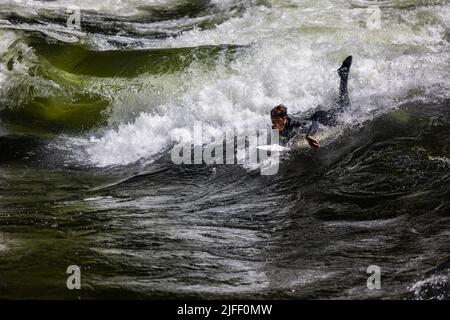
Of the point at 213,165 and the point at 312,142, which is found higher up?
the point at 312,142

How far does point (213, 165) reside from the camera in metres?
6.59

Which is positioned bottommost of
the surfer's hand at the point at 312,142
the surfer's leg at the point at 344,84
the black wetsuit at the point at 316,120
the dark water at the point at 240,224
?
the dark water at the point at 240,224

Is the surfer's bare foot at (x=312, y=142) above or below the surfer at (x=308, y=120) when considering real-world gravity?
below

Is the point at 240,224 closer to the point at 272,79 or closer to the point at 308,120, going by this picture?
the point at 308,120

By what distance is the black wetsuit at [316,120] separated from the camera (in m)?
6.79

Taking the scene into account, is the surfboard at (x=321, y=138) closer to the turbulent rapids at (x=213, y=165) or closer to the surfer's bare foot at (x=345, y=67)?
the turbulent rapids at (x=213, y=165)

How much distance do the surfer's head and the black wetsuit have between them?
0.14 metres

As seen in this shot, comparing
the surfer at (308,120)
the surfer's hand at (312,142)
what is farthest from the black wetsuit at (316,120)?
the surfer's hand at (312,142)

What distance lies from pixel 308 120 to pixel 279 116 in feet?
1.83

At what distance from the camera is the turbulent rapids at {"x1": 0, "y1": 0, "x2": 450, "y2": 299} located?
4.11 meters

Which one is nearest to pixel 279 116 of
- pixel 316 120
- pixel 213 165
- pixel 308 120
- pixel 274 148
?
pixel 274 148

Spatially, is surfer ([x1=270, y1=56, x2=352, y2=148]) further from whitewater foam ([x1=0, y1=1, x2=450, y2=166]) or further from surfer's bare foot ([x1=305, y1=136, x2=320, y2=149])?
whitewater foam ([x1=0, y1=1, x2=450, y2=166])

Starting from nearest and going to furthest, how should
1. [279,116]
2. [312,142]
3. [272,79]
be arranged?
[312,142], [279,116], [272,79]

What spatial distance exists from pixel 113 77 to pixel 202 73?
1.35 metres
